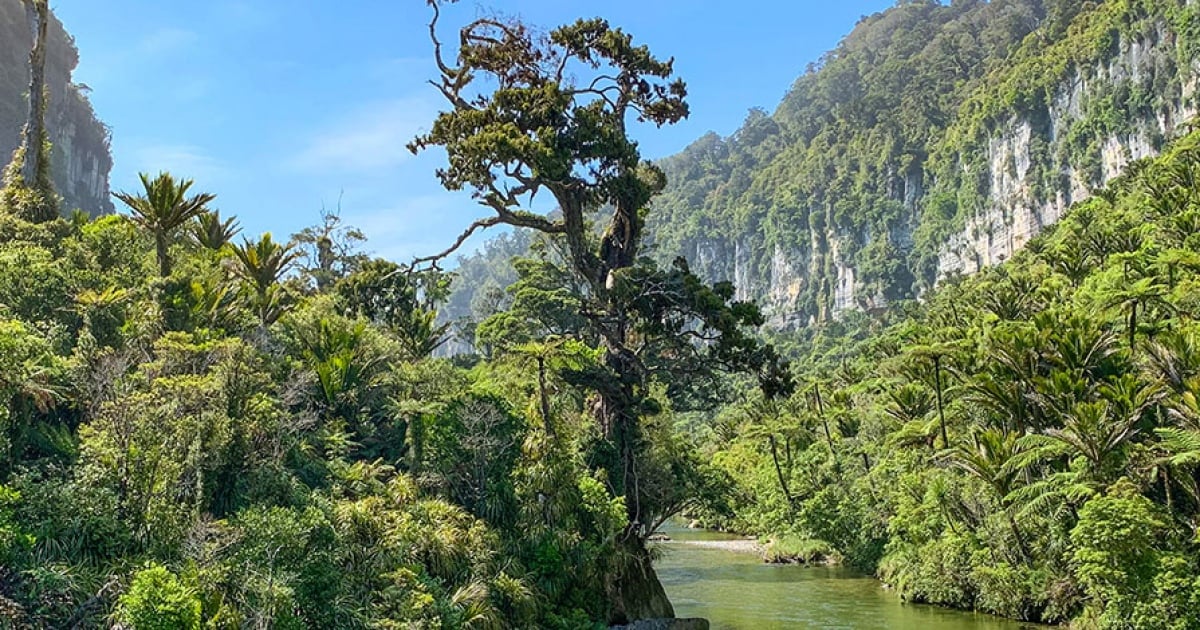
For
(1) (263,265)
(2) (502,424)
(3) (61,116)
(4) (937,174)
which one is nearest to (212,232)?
(1) (263,265)

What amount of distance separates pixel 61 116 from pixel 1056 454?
9559cm

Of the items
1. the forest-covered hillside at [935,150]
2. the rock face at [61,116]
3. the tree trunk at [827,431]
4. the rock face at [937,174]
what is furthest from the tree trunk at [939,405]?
the rock face at [61,116]

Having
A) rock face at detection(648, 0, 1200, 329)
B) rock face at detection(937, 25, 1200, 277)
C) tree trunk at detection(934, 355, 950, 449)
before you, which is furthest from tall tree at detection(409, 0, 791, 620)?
rock face at detection(937, 25, 1200, 277)

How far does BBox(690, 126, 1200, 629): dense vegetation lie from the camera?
20.3 metres

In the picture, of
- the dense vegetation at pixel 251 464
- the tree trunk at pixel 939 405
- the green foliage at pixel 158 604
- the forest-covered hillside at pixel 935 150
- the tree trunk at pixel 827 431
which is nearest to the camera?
the green foliage at pixel 158 604

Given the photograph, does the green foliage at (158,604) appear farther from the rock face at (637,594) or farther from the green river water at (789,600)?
the green river water at (789,600)

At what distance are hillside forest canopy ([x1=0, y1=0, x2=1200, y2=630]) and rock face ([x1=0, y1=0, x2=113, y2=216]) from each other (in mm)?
60155

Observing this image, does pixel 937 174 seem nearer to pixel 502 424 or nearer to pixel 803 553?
pixel 803 553

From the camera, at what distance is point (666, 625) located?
73.8ft

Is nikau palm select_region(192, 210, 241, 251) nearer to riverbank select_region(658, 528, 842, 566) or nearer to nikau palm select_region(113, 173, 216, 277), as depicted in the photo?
nikau palm select_region(113, 173, 216, 277)

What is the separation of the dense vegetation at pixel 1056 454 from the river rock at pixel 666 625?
3310 millimetres

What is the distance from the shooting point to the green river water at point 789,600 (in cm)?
2583

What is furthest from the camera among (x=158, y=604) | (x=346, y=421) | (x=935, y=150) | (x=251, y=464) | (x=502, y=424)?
(x=935, y=150)

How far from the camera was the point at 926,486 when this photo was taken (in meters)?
32.2
